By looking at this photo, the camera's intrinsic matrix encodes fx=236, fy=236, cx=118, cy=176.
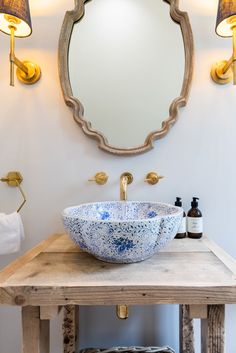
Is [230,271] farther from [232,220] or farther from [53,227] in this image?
[53,227]

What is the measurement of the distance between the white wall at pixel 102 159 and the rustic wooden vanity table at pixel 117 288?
416mm

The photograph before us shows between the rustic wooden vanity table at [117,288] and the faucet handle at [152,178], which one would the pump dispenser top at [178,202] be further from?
the rustic wooden vanity table at [117,288]

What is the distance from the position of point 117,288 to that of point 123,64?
908 millimetres

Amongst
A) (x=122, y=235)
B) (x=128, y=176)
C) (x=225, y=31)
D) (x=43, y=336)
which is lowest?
(x=43, y=336)

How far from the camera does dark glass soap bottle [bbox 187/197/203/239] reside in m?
0.91

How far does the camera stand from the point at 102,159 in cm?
105

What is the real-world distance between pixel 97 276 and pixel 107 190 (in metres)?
0.51

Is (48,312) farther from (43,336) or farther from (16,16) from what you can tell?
(16,16)

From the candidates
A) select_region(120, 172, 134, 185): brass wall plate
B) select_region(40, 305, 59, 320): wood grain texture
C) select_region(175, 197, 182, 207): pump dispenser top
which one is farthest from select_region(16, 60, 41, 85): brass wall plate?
select_region(40, 305, 59, 320): wood grain texture

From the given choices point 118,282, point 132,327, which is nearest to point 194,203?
point 118,282

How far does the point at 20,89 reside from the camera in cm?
107

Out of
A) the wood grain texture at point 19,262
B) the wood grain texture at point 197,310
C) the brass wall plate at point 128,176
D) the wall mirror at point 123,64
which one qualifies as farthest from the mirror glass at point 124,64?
the wood grain texture at point 197,310

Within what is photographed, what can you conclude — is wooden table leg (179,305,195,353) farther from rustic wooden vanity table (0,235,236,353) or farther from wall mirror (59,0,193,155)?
wall mirror (59,0,193,155)

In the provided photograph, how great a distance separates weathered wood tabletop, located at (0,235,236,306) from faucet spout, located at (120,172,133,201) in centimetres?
32
